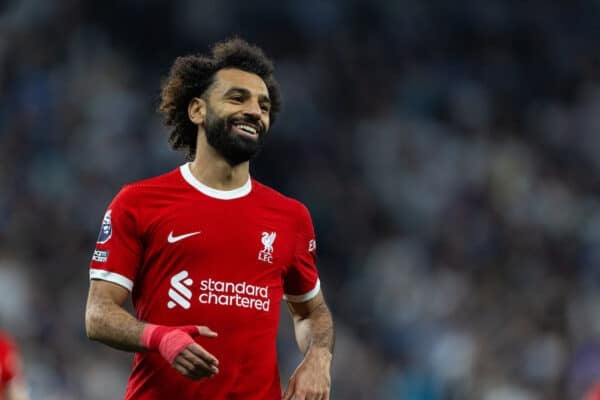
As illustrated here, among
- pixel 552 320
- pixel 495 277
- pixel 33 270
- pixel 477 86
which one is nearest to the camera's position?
pixel 33 270

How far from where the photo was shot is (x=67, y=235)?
9312mm

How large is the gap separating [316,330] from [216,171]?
68cm

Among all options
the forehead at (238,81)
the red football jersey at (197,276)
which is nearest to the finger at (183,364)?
the red football jersey at (197,276)

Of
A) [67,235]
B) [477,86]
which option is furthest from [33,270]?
[477,86]

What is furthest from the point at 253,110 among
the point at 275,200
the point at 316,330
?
the point at 316,330

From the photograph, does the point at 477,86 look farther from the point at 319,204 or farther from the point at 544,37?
the point at 319,204

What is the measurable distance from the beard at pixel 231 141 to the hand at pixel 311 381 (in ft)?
2.40

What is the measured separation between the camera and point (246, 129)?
4.09m

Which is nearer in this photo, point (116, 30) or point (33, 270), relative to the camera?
point (33, 270)

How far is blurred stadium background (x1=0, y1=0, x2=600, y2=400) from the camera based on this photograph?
9.09m

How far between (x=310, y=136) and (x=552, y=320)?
3.09 m

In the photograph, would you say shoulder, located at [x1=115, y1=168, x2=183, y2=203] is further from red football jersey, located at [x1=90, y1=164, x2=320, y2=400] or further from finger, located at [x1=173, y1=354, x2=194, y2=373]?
finger, located at [x1=173, y1=354, x2=194, y2=373]

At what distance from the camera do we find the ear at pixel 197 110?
427 centimetres

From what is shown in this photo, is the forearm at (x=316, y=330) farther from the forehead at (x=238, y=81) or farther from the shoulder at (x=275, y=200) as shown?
the forehead at (x=238, y=81)
